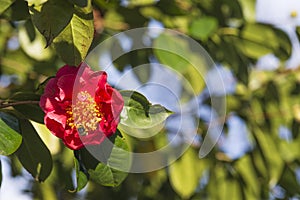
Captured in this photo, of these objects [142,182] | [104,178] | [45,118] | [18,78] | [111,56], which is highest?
[45,118]

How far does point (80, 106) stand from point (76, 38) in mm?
105

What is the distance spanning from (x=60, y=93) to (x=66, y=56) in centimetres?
6

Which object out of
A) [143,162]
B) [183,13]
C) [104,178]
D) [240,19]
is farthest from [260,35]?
[104,178]

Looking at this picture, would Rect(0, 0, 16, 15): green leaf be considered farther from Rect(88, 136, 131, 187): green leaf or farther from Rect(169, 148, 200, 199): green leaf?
Rect(169, 148, 200, 199): green leaf

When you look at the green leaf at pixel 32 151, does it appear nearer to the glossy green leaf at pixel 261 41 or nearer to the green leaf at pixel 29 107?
the green leaf at pixel 29 107

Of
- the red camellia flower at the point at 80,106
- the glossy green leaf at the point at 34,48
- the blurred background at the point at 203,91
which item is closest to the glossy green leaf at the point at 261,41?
the blurred background at the point at 203,91

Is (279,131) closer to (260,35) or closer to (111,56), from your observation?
(260,35)

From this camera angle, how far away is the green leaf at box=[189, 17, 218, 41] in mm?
1630

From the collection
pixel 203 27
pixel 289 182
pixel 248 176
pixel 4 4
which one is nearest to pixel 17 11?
pixel 4 4

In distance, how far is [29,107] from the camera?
1.05 m

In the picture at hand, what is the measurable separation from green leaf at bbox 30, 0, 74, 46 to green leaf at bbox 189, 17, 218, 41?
2.19ft

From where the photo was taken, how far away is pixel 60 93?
98 cm

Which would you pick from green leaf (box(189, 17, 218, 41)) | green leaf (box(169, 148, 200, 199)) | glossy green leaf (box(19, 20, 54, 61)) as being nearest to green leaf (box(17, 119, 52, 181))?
glossy green leaf (box(19, 20, 54, 61))

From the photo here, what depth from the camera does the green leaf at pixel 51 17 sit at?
97 cm
